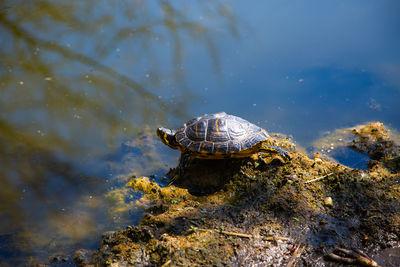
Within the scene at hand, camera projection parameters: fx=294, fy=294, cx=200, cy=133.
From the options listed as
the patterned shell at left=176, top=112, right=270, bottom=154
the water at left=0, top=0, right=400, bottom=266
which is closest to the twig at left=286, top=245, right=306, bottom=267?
the patterned shell at left=176, top=112, right=270, bottom=154

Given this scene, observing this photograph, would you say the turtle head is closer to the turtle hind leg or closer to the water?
the water

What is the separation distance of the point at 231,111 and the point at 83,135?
2537mm

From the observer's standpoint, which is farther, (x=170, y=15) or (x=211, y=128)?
(x=170, y=15)

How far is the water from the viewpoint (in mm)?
3734

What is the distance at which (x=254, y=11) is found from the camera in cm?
791

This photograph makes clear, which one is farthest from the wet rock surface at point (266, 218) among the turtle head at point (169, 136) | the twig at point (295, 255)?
the turtle head at point (169, 136)

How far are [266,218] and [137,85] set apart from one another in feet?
13.4

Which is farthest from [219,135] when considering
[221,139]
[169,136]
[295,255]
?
[295,255]

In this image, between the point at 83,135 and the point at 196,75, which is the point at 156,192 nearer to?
the point at 83,135

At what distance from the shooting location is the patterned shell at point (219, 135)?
3443mm

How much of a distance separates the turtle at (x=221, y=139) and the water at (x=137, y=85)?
797mm

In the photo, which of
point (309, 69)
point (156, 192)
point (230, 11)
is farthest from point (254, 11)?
point (156, 192)

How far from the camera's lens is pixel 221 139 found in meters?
3.49

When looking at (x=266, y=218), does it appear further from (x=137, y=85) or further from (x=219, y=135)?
(x=137, y=85)
